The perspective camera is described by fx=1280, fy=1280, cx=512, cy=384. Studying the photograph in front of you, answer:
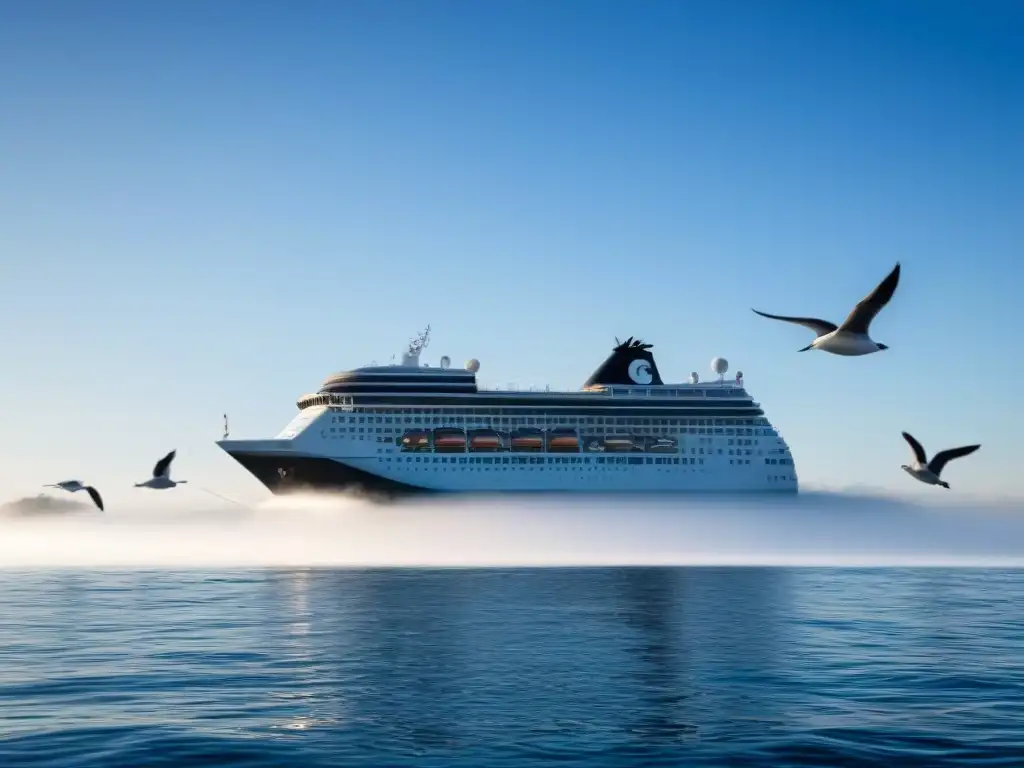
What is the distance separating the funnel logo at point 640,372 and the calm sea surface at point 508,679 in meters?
71.9

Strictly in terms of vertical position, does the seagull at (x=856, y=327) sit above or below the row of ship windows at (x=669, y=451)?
below

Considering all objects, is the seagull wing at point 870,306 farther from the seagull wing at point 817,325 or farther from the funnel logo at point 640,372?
the funnel logo at point 640,372

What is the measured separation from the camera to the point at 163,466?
3672 centimetres

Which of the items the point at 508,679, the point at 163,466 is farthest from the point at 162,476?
the point at 508,679

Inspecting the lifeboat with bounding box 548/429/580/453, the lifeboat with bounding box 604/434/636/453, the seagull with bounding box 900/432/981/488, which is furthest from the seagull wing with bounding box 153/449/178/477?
the lifeboat with bounding box 604/434/636/453

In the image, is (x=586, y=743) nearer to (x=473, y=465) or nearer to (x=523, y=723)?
(x=523, y=723)

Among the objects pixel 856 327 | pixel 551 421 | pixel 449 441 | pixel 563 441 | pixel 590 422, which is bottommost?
pixel 856 327

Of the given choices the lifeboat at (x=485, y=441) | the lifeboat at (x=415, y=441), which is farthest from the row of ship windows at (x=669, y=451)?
the lifeboat at (x=485, y=441)

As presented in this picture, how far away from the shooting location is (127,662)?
27.2m

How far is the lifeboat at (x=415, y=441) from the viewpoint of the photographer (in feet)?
351

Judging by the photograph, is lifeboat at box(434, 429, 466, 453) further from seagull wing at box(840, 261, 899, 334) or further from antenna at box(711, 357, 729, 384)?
seagull wing at box(840, 261, 899, 334)

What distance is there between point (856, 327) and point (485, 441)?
8669 cm

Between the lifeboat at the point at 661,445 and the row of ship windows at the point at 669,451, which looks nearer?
the row of ship windows at the point at 669,451

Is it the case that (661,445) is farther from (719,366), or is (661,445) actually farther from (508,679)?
(508,679)
